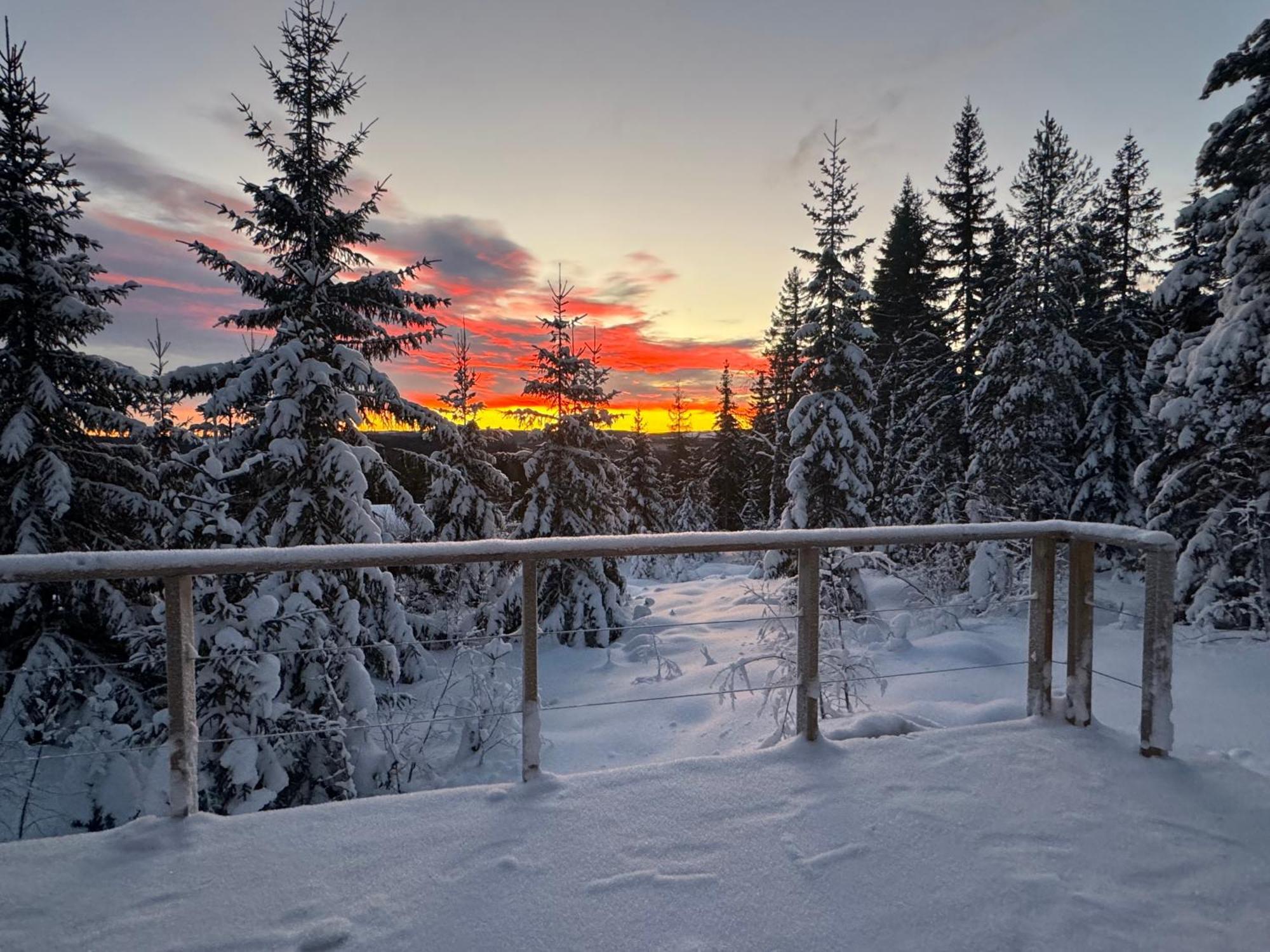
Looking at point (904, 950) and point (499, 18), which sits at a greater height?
point (499, 18)

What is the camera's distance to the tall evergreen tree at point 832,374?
14648 millimetres

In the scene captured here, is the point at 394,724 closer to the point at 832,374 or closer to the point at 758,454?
the point at 832,374

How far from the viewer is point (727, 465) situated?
115 feet

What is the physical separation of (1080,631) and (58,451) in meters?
10.5

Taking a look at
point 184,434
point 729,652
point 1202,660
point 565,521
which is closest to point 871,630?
point 729,652

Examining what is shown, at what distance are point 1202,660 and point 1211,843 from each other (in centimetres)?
780

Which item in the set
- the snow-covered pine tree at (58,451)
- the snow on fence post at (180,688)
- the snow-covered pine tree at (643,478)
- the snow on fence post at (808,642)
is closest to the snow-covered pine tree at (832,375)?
the snow on fence post at (808,642)

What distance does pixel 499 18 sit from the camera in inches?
309

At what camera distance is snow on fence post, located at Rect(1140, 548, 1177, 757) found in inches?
125

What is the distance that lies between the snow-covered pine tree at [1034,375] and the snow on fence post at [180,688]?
1583cm

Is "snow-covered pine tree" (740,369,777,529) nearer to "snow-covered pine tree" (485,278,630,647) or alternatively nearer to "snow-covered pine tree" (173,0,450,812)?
"snow-covered pine tree" (485,278,630,647)

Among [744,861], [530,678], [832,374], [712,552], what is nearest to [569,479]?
[832,374]

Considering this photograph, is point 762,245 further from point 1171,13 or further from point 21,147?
point 21,147

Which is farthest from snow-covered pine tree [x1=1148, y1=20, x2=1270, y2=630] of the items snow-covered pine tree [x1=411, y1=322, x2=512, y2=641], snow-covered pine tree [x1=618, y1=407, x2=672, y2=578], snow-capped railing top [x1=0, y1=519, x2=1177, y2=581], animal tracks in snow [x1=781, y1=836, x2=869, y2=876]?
snow-covered pine tree [x1=618, y1=407, x2=672, y2=578]
